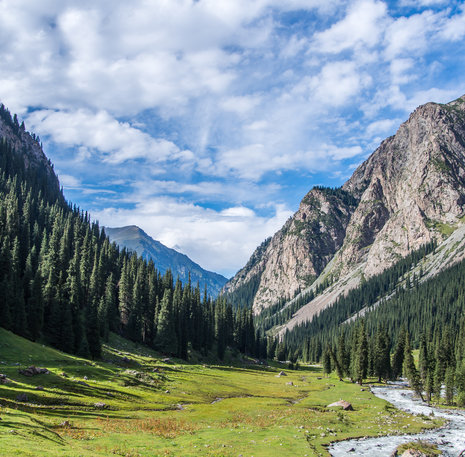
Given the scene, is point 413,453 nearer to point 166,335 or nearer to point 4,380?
point 4,380

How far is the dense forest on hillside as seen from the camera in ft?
273

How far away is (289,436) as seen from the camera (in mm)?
40500

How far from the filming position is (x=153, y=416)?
150 ft

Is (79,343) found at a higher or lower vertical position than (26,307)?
lower

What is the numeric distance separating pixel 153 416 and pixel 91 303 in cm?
5444

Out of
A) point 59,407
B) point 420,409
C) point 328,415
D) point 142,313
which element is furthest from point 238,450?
point 142,313

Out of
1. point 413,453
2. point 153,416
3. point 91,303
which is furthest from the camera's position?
point 91,303

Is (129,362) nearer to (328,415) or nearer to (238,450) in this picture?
(328,415)

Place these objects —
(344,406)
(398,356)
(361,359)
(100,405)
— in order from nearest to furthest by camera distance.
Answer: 1. (100,405)
2. (344,406)
3. (361,359)
4. (398,356)

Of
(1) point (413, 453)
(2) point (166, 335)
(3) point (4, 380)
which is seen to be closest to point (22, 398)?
(3) point (4, 380)

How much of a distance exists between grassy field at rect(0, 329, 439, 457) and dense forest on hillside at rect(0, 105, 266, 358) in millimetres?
13589

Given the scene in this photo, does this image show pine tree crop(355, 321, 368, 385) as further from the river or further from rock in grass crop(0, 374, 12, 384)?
rock in grass crop(0, 374, 12, 384)

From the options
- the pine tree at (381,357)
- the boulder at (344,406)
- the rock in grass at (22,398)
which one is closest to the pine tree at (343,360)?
the pine tree at (381,357)

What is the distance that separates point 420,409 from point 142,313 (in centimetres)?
8781
